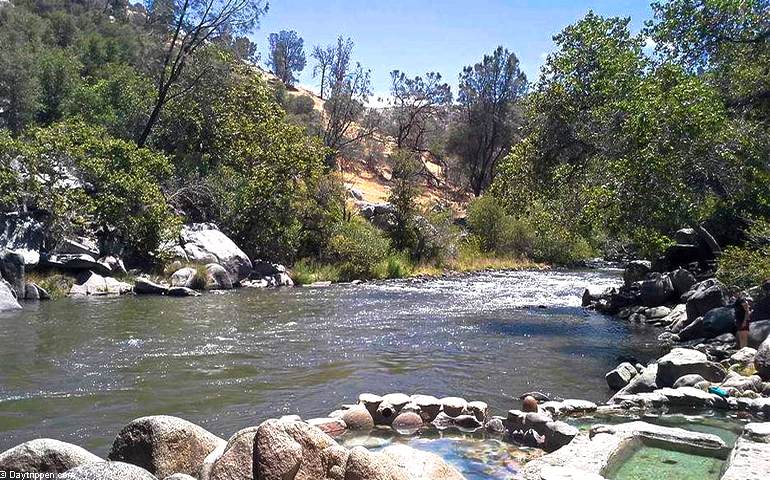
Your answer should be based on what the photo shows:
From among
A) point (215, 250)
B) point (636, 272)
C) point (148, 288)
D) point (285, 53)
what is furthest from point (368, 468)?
point (285, 53)

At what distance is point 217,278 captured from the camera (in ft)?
90.5

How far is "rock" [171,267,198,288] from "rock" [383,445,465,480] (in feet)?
67.0

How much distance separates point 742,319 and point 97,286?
→ 2024 centimetres

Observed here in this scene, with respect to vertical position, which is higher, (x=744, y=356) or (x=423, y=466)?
(x=744, y=356)

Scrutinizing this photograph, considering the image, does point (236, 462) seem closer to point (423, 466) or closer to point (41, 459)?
point (41, 459)

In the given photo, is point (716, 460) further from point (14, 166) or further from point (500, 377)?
point (14, 166)

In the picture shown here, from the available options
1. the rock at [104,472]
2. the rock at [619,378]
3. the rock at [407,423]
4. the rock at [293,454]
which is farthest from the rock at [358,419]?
the rock at [619,378]

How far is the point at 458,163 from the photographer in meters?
65.6

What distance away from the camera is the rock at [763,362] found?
11.7 metres

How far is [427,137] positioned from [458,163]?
5.30m

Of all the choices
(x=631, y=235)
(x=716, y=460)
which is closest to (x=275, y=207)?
(x=631, y=235)

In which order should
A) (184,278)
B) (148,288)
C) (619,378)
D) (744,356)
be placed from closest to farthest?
(619,378) < (744,356) < (148,288) < (184,278)

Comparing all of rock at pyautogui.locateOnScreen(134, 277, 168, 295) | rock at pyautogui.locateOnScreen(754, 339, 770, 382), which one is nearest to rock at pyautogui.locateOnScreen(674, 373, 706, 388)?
rock at pyautogui.locateOnScreen(754, 339, 770, 382)

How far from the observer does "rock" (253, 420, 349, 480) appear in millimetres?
6137
